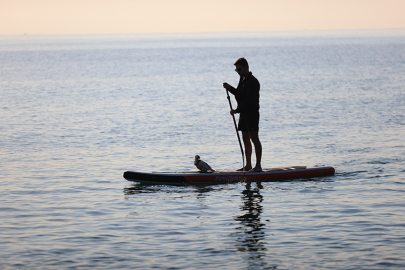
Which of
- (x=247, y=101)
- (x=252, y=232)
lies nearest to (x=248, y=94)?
(x=247, y=101)

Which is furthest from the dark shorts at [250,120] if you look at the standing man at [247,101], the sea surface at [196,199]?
the sea surface at [196,199]

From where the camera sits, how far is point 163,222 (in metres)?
10.1

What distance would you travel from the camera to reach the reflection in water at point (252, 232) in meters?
8.27

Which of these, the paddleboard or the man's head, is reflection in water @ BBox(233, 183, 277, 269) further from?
the man's head

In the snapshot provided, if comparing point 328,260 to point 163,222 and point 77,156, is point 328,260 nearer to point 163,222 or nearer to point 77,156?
point 163,222

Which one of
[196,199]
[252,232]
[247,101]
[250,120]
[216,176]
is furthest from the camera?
[216,176]

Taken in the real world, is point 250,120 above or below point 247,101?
below

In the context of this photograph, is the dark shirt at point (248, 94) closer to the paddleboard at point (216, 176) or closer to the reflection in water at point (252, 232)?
the paddleboard at point (216, 176)

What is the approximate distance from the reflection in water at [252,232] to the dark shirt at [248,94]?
1772 millimetres

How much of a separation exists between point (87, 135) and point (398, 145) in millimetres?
9940

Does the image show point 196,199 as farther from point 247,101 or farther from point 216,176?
point 247,101

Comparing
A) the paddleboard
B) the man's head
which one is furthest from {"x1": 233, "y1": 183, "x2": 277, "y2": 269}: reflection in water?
the man's head

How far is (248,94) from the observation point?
12523 mm

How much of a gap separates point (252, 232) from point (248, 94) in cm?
384
